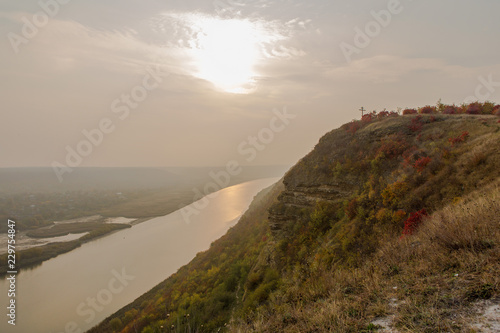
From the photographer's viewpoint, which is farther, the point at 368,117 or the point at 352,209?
the point at 368,117

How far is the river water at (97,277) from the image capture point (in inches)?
1000

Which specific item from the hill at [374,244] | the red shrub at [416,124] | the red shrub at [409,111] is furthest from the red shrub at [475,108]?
the red shrub at [416,124]

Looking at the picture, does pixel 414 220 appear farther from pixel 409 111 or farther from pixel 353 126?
pixel 409 111

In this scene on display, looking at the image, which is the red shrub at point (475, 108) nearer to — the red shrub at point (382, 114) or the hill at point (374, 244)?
the hill at point (374, 244)

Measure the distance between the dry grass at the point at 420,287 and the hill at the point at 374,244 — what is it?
20mm

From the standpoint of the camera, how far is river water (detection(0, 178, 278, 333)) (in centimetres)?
2541

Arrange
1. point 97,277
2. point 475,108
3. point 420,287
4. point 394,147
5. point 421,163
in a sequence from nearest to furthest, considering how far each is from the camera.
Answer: point 420,287, point 421,163, point 394,147, point 475,108, point 97,277

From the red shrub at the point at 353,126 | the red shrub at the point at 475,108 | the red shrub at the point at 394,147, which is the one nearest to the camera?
the red shrub at the point at 394,147

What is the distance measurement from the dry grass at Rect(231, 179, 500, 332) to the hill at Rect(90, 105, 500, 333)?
2 cm

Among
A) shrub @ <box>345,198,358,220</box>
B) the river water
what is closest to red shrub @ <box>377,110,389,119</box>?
shrub @ <box>345,198,358,220</box>

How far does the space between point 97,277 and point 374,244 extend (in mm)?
39938

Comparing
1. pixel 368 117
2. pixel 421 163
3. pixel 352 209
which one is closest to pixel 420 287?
pixel 352 209

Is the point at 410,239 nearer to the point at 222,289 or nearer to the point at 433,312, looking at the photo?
the point at 433,312

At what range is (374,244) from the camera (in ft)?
28.5
